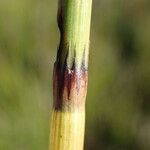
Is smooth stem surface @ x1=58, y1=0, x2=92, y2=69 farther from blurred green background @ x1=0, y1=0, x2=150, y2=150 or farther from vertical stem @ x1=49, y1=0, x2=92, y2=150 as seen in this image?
blurred green background @ x1=0, y1=0, x2=150, y2=150

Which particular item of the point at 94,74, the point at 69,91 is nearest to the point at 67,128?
the point at 69,91

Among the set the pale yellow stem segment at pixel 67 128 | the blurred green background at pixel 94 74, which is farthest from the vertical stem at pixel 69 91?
the blurred green background at pixel 94 74

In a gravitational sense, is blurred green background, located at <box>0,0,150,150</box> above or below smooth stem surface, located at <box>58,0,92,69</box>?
below

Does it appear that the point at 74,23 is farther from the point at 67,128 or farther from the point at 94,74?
the point at 94,74

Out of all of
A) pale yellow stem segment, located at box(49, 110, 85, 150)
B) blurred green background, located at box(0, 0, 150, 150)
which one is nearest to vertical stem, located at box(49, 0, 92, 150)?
pale yellow stem segment, located at box(49, 110, 85, 150)

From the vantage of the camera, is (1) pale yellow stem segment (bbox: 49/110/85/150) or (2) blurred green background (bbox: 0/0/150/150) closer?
(1) pale yellow stem segment (bbox: 49/110/85/150)

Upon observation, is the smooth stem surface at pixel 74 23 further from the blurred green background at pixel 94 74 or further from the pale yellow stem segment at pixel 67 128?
the blurred green background at pixel 94 74
